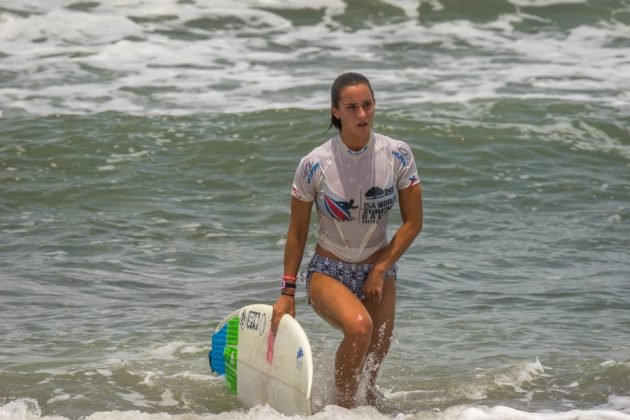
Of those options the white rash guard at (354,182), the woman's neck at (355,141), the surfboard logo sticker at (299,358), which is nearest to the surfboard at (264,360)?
the surfboard logo sticker at (299,358)

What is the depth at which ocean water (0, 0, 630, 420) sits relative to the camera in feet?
23.4

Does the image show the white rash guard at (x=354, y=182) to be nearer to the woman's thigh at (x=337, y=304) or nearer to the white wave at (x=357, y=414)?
the woman's thigh at (x=337, y=304)

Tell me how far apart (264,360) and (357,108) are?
4.71 feet

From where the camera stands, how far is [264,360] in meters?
6.00

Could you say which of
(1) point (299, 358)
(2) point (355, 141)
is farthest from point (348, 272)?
(2) point (355, 141)

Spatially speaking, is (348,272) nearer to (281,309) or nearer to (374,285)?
(374,285)

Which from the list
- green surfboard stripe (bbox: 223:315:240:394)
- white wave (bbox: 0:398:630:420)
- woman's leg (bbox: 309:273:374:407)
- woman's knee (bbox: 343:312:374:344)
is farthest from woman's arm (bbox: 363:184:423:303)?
green surfboard stripe (bbox: 223:315:240:394)

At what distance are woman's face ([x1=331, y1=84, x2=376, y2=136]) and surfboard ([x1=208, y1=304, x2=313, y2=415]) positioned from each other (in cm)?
104

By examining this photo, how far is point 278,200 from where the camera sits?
12320mm

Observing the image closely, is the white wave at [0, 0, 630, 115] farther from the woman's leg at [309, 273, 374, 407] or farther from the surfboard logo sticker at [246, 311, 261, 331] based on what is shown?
the woman's leg at [309, 273, 374, 407]

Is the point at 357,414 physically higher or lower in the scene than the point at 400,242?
lower

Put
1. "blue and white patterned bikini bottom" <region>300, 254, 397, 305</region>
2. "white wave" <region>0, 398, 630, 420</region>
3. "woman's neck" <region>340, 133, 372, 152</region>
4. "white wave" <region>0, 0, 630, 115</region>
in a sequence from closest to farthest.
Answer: "woman's neck" <region>340, 133, 372, 152</region>, "blue and white patterned bikini bottom" <region>300, 254, 397, 305</region>, "white wave" <region>0, 398, 630, 420</region>, "white wave" <region>0, 0, 630, 115</region>

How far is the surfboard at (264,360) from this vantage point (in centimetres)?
568

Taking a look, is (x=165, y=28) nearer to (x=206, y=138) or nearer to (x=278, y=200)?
(x=206, y=138)
